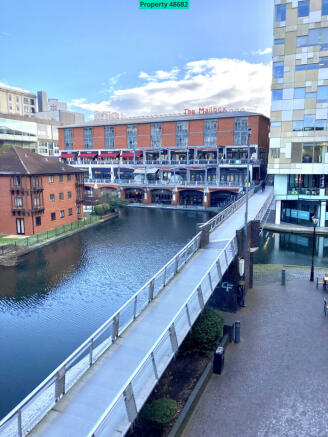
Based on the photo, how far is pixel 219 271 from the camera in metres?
15.2

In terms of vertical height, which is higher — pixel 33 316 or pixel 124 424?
pixel 124 424

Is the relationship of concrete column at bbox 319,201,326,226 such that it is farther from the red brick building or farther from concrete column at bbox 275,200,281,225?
the red brick building

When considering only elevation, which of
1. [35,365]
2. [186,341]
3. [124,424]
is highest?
[124,424]

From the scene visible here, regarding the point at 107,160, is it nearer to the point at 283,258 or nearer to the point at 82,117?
the point at 283,258

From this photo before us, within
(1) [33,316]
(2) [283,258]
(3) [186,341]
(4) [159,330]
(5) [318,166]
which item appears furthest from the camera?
(5) [318,166]

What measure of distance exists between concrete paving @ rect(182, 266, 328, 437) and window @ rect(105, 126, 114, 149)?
60.9 metres

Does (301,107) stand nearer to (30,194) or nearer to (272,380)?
(30,194)

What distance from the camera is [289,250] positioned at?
35.9m

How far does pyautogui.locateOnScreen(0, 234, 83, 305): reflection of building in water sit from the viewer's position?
23438mm

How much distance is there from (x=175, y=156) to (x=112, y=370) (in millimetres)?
63354

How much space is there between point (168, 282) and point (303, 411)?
6663mm

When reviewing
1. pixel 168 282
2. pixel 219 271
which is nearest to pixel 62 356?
pixel 168 282

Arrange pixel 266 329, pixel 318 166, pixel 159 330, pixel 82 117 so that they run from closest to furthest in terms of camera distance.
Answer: pixel 159 330, pixel 266 329, pixel 318 166, pixel 82 117

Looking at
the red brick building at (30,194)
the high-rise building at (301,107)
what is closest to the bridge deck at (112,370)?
the red brick building at (30,194)
